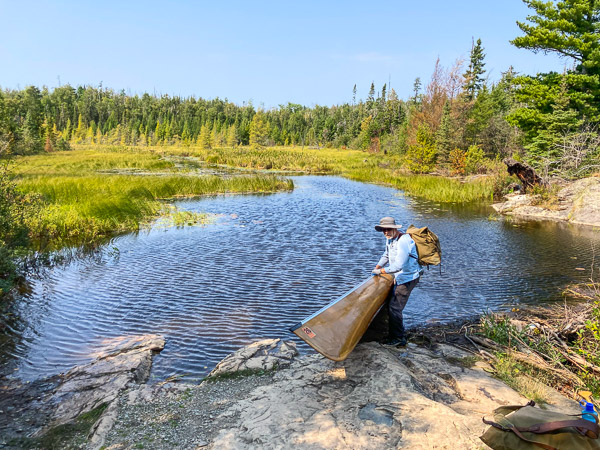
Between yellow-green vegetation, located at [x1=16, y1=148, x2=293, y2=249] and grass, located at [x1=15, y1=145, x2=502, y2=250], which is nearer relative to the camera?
yellow-green vegetation, located at [x1=16, y1=148, x2=293, y2=249]

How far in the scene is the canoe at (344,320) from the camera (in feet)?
16.9

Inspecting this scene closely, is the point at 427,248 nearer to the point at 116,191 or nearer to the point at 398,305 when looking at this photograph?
the point at 398,305

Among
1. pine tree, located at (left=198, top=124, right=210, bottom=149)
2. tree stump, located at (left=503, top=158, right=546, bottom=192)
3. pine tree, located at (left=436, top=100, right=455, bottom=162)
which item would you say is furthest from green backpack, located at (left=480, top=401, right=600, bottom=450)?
pine tree, located at (left=198, top=124, right=210, bottom=149)

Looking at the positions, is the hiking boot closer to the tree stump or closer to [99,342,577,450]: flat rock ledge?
[99,342,577,450]: flat rock ledge

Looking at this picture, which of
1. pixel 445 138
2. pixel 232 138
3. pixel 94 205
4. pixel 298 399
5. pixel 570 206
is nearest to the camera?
pixel 298 399

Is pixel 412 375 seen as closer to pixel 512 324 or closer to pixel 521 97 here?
pixel 512 324

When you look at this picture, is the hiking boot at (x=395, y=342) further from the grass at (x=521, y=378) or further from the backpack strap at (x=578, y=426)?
the backpack strap at (x=578, y=426)

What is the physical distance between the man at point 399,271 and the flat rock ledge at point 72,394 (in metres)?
3.99

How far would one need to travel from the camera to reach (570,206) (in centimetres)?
2061

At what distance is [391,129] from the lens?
72625 millimetres

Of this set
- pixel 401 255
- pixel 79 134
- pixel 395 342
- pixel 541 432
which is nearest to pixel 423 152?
pixel 401 255

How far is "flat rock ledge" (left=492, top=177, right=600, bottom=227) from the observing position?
19.2 meters

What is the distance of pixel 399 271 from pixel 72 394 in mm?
5062

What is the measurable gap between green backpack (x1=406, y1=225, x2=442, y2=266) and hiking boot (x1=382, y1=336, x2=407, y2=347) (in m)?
1.31
